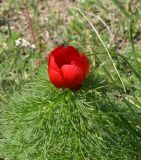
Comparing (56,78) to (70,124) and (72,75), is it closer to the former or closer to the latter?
(72,75)

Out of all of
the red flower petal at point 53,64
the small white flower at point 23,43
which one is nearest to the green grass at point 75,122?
the red flower petal at point 53,64

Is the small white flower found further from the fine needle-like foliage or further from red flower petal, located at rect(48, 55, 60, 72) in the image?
red flower petal, located at rect(48, 55, 60, 72)

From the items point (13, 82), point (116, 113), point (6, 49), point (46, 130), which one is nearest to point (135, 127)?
point (116, 113)

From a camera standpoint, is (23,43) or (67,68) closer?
(67,68)

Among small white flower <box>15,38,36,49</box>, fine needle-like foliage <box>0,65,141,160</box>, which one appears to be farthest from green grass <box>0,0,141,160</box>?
small white flower <box>15,38,36,49</box>

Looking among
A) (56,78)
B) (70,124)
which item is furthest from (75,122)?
(56,78)
